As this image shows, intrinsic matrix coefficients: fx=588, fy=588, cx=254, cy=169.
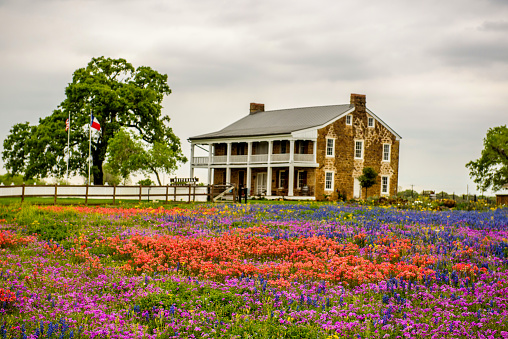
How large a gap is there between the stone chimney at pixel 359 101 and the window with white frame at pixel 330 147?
4426 mm

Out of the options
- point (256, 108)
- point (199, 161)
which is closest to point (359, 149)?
point (256, 108)

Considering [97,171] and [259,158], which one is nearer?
[97,171]

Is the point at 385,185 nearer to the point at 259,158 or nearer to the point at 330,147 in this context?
the point at 330,147

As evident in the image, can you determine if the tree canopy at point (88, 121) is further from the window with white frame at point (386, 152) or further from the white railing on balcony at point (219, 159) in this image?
the window with white frame at point (386, 152)

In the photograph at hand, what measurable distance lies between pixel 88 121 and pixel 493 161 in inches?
1935

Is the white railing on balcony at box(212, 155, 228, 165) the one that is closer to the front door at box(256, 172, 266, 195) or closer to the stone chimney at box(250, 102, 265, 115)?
the front door at box(256, 172, 266, 195)

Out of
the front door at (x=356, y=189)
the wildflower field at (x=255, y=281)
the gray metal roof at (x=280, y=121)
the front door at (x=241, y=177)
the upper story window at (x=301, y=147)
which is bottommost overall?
the wildflower field at (x=255, y=281)

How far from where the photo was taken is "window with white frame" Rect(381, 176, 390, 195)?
177 feet

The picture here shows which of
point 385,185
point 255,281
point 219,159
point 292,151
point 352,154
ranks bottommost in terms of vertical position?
point 255,281

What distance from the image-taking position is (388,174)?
179ft

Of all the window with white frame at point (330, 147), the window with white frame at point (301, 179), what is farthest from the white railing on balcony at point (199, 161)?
the window with white frame at point (330, 147)

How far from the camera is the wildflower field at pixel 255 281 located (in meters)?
7.29

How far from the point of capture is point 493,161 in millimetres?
72500

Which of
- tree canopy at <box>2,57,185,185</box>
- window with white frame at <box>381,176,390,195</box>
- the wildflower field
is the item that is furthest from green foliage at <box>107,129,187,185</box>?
the wildflower field
